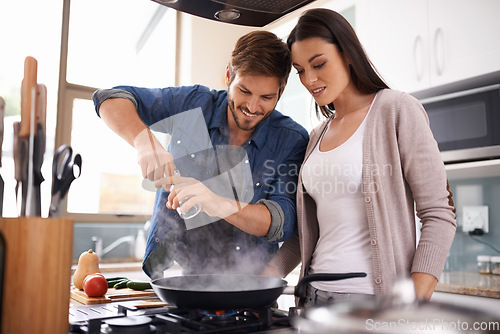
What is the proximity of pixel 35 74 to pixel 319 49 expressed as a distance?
765 mm

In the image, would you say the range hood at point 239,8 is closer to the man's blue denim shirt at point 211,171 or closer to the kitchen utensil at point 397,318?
the man's blue denim shirt at point 211,171

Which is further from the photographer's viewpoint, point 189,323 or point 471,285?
point 471,285

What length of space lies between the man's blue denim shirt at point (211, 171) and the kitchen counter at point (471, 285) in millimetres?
743

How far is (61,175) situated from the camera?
667 mm

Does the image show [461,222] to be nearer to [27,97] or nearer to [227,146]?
[227,146]

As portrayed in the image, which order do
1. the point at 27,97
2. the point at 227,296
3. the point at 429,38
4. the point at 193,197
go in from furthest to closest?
the point at 429,38, the point at 193,197, the point at 227,296, the point at 27,97

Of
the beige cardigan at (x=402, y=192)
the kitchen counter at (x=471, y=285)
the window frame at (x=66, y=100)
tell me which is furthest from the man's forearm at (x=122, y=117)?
the window frame at (x=66, y=100)

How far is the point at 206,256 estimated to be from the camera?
1.37 meters

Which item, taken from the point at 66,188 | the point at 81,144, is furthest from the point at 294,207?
the point at 81,144

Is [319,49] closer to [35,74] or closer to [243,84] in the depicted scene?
[243,84]

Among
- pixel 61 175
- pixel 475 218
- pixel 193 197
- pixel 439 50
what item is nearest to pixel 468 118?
pixel 439 50

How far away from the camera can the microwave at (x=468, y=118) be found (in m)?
1.82

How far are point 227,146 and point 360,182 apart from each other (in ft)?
1.63

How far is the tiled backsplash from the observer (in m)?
2.08
